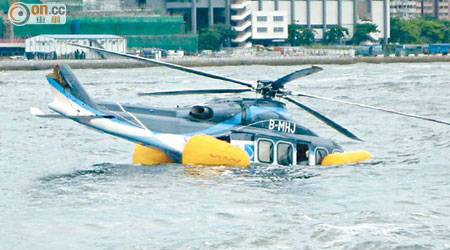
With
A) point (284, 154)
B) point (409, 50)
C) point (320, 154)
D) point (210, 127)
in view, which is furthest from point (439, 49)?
point (210, 127)

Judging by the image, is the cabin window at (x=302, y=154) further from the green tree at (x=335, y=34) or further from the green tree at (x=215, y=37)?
the green tree at (x=335, y=34)

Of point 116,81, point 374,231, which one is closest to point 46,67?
point 116,81

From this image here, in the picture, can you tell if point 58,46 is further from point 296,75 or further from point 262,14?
point 296,75

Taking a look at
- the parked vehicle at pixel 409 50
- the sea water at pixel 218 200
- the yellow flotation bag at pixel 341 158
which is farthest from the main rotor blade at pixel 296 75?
the parked vehicle at pixel 409 50

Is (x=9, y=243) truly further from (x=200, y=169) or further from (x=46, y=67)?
(x=46, y=67)

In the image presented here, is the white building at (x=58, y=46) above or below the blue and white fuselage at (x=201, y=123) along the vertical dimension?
above

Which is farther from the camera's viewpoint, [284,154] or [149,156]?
[149,156]
